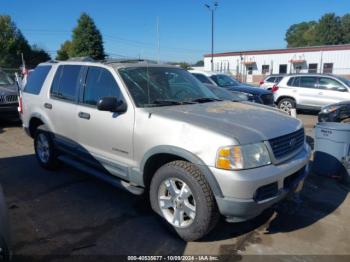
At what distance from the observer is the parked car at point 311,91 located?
11.7m

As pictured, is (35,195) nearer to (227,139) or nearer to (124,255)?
(124,255)

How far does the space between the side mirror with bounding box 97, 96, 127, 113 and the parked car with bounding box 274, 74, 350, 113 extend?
9853mm

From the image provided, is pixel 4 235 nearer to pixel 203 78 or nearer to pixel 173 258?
pixel 173 258

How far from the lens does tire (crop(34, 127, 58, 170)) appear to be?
5.31m

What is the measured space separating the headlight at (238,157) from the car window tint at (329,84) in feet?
33.9

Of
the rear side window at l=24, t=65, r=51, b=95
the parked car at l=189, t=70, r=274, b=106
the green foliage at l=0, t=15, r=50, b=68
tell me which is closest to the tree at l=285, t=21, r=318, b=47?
the green foliage at l=0, t=15, r=50, b=68

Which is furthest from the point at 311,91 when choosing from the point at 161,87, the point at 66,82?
the point at 66,82

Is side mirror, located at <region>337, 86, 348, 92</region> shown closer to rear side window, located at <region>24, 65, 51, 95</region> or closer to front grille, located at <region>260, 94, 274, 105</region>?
front grille, located at <region>260, 94, 274, 105</region>

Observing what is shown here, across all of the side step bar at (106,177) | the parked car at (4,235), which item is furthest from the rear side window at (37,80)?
the parked car at (4,235)

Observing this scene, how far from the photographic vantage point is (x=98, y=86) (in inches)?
168

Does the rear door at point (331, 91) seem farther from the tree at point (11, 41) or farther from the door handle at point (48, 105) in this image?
the tree at point (11, 41)

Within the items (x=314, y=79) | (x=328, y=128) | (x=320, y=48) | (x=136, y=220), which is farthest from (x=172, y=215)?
(x=320, y=48)

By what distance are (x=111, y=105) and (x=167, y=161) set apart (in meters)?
0.90

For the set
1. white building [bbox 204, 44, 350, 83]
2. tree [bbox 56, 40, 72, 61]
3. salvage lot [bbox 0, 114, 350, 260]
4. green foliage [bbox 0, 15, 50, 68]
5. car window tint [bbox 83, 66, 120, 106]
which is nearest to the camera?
salvage lot [bbox 0, 114, 350, 260]
